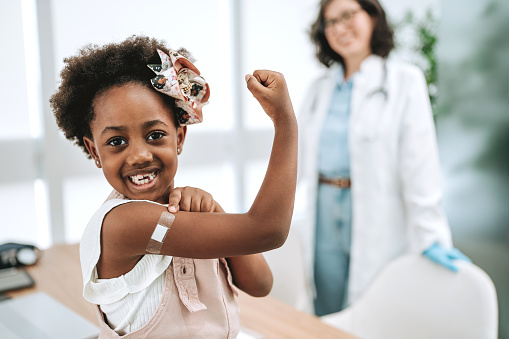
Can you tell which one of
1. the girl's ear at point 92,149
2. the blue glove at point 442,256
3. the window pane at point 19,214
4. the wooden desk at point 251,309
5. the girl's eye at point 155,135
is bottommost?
the window pane at point 19,214

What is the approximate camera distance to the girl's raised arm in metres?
0.42

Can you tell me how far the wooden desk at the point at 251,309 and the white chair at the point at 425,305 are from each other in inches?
13.2

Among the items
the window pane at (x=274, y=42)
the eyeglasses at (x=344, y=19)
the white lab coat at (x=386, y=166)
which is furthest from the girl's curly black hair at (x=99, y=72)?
the window pane at (x=274, y=42)

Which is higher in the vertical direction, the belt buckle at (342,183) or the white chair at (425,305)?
the belt buckle at (342,183)

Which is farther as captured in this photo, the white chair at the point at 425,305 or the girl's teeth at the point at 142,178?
the white chair at the point at 425,305

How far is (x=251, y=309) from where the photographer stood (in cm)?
104

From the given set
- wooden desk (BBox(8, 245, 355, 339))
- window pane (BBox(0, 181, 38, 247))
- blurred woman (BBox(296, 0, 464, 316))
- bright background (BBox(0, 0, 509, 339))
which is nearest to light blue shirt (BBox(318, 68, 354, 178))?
blurred woman (BBox(296, 0, 464, 316))

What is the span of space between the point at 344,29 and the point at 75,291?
1346 millimetres

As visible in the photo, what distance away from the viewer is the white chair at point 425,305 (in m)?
1.05

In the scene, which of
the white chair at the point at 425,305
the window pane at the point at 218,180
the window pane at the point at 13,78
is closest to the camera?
the white chair at the point at 425,305

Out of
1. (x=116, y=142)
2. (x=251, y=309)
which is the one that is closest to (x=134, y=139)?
(x=116, y=142)

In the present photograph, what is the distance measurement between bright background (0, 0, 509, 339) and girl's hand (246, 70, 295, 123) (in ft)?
0.54

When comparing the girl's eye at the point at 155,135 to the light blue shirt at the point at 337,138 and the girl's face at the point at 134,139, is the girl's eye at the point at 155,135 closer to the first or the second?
the girl's face at the point at 134,139

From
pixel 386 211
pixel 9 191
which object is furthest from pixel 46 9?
pixel 386 211
